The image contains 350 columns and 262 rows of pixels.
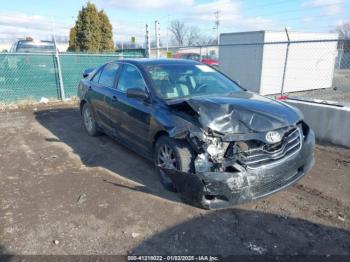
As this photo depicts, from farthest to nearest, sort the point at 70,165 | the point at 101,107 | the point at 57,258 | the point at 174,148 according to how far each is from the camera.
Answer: the point at 101,107 → the point at 70,165 → the point at 174,148 → the point at 57,258

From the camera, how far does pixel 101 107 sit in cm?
Answer: 536

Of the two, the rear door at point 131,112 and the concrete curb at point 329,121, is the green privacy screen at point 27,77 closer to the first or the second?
the rear door at point 131,112

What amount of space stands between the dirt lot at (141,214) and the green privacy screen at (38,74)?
215 inches

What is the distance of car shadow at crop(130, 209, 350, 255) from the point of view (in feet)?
8.80

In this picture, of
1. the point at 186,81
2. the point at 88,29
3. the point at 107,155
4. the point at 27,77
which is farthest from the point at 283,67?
the point at 27,77

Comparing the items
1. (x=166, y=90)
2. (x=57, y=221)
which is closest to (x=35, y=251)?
(x=57, y=221)

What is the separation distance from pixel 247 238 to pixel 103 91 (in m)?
3.61

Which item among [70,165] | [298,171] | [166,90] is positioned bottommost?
[70,165]

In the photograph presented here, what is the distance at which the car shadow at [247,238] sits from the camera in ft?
8.80

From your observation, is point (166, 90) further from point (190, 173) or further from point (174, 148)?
point (190, 173)

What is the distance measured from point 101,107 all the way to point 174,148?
250 cm

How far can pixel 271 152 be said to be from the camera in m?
3.12

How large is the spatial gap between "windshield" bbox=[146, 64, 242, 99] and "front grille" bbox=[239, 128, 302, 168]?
1.30m

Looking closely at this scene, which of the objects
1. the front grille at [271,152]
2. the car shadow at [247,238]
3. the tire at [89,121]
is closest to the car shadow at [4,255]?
the car shadow at [247,238]
